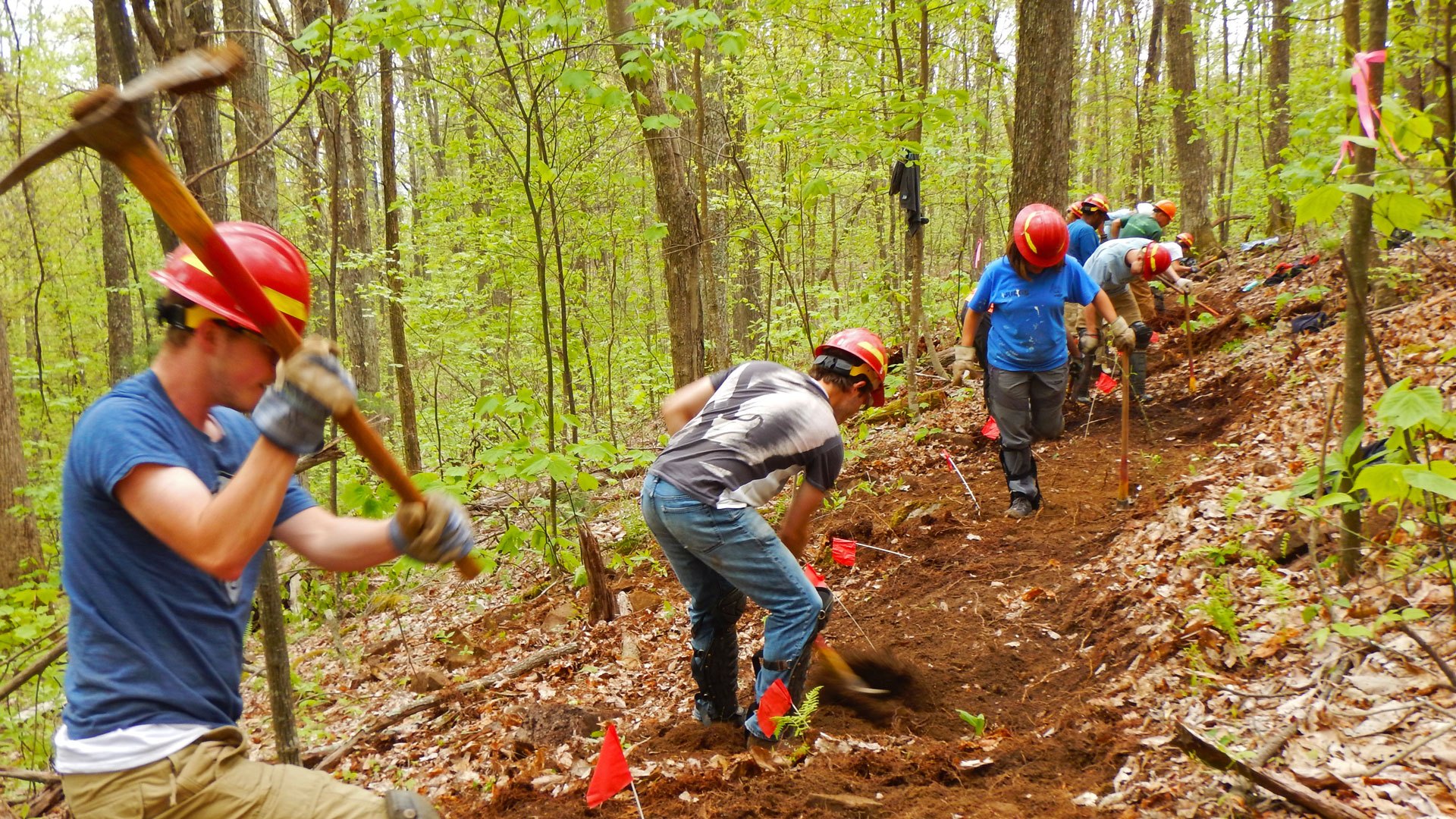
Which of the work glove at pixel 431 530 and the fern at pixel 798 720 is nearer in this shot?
the work glove at pixel 431 530

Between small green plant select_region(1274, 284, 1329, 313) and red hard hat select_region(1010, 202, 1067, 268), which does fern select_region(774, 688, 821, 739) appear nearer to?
red hard hat select_region(1010, 202, 1067, 268)

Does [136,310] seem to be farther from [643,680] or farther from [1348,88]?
[1348,88]

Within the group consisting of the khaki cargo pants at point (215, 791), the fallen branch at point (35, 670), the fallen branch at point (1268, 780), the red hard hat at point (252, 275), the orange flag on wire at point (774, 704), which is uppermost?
the red hard hat at point (252, 275)

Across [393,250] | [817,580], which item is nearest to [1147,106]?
[393,250]

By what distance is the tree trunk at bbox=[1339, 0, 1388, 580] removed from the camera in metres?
3.09

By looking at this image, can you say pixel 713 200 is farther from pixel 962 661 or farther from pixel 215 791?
pixel 215 791

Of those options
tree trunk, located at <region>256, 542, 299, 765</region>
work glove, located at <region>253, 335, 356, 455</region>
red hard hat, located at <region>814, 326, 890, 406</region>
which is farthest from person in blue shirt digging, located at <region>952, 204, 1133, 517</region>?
work glove, located at <region>253, 335, 356, 455</region>

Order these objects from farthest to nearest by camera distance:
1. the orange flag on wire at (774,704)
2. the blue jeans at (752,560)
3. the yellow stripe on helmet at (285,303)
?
the orange flag on wire at (774,704), the blue jeans at (752,560), the yellow stripe on helmet at (285,303)

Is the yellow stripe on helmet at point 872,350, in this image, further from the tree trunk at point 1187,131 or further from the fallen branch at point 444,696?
the tree trunk at point 1187,131

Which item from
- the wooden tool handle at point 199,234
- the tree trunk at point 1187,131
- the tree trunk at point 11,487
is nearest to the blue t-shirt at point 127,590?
the wooden tool handle at point 199,234

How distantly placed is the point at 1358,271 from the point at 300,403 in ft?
12.4

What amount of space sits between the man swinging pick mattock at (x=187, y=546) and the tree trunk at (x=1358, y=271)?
3503 mm

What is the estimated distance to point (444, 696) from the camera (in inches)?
210

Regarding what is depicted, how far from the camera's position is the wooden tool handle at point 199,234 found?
1.48 metres
